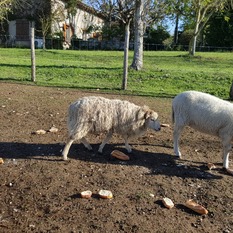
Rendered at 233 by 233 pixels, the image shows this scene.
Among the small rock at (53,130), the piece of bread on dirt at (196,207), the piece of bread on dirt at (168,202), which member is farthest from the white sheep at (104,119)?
the piece of bread on dirt at (196,207)

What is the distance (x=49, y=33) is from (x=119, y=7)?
2295 centimetres

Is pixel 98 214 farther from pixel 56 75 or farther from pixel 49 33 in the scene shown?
pixel 49 33

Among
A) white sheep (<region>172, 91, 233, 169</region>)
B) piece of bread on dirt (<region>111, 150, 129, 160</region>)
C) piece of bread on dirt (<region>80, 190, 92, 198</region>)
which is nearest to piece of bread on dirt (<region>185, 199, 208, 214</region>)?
piece of bread on dirt (<region>80, 190, 92, 198</region>)

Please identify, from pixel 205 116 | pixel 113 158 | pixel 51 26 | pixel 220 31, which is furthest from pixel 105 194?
pixel 220 31

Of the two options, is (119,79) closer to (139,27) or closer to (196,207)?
(139,27)

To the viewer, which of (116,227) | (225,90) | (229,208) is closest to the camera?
(116,227)

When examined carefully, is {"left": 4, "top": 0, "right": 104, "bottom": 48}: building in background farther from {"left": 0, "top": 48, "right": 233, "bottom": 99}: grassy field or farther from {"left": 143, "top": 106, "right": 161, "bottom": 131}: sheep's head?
{"left": 143, "top": 106, "right": 161, "bottom": 131}: sheep's head

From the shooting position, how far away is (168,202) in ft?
15.3

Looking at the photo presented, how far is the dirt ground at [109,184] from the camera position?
4.23m

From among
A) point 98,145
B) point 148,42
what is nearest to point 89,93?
point 98,145

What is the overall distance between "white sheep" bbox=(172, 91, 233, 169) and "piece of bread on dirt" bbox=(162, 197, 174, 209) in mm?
1722

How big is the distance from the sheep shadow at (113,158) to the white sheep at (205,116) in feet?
1.31

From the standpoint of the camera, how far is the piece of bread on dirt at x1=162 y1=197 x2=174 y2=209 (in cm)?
459

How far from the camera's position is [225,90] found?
14195 mm
